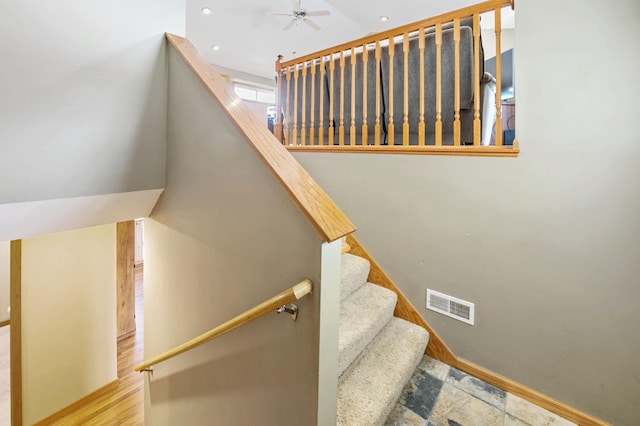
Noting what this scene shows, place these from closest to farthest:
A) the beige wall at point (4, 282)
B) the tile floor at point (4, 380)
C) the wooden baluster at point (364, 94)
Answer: the wooden baluster at point (364, 94) < the tile floor at point (4, 380) < the beige wall at point (4, 282)

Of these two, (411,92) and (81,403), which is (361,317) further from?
(81,403)

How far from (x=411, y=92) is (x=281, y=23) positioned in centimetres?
341

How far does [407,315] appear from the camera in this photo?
6.95 feet

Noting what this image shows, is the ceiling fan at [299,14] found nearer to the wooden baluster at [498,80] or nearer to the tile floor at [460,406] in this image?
the wooden baluster at [498,80]

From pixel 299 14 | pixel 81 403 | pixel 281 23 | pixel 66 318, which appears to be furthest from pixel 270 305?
pixel 281 23

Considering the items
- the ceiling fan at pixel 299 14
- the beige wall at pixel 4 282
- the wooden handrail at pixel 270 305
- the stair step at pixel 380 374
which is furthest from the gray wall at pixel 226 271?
the beige wall at pixel 4 282

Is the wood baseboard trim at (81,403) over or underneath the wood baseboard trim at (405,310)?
underneath

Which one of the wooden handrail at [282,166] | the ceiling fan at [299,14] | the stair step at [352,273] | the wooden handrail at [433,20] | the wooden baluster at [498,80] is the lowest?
the stair step at [352,273]

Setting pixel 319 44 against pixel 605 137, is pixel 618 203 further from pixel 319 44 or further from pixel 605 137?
pixel 319 44

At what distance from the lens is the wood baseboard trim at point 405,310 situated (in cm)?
199

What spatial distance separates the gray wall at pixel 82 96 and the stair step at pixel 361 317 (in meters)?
1.29

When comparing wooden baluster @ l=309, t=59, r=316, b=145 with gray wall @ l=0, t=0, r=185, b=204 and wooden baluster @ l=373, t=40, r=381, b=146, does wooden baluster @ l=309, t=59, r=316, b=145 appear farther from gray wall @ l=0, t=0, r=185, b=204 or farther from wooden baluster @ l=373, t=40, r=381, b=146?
gray wall @ l=0, t=0, r=185, b=204

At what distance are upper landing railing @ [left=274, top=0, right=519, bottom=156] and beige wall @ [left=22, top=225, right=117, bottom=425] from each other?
2190mm

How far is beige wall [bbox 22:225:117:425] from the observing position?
249cm
